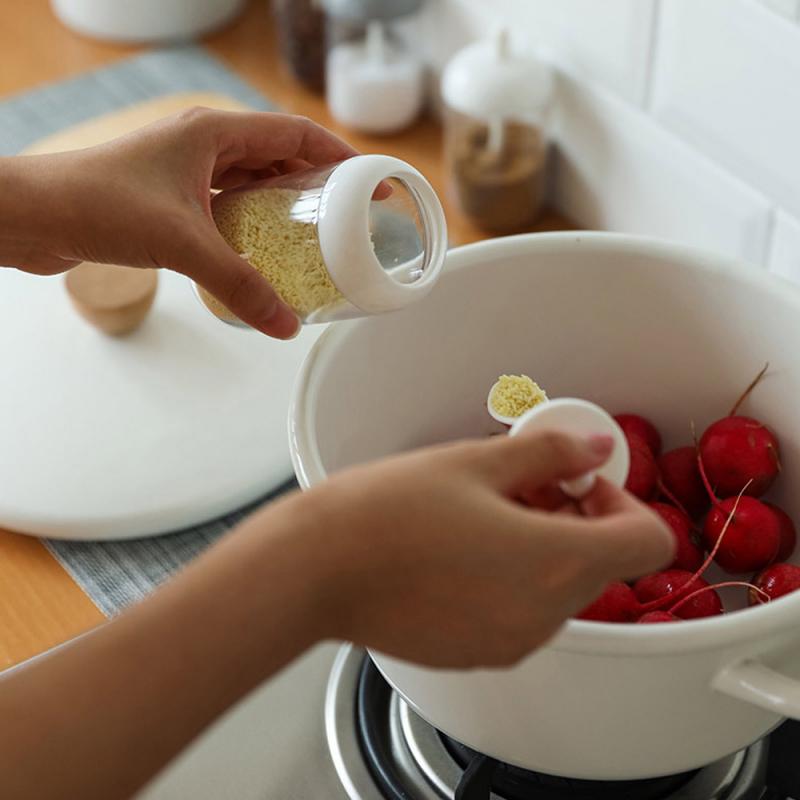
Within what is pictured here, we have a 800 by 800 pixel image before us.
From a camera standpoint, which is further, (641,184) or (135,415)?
(641,184)

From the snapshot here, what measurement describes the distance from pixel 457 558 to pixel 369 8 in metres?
0.74

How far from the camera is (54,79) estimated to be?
126 cm

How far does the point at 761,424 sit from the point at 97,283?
1.56 feet

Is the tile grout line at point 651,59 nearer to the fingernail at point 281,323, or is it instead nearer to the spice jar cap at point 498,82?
the spice jar cap at point 498,82

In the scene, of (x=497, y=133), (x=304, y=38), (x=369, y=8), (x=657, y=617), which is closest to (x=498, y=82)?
(x=497, y=133)

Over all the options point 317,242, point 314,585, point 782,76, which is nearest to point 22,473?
point 317,242

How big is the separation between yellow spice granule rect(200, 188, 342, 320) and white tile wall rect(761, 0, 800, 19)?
37 centimetres

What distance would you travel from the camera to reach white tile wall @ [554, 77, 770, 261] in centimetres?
92

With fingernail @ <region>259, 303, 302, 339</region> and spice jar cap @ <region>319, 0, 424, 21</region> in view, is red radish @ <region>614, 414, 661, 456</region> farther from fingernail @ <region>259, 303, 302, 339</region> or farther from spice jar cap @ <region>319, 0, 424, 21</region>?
spice jar cap @ <region>319, 0, 424, 21</region>

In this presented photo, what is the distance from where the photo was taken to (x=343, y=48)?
116 cm

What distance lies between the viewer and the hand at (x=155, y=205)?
625 millimetres

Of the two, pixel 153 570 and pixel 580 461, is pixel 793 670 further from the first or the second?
pixel 153 570

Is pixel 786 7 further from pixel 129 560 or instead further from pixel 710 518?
pixel 129 560

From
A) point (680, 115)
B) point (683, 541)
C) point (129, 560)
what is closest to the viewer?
point (683, 541)
